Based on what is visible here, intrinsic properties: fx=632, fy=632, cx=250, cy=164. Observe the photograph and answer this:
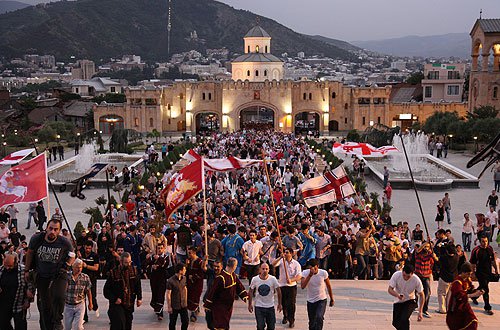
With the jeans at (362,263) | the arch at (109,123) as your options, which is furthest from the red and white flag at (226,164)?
the arch at (109,123)

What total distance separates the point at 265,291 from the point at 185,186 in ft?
12.0

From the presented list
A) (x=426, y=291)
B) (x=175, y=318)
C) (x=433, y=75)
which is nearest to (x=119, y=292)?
(x=175, y=318)

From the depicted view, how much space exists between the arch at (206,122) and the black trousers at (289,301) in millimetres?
50003

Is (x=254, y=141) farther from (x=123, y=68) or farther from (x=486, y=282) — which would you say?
(x=123, y=68)

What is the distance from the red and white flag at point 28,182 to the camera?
34.2 ft

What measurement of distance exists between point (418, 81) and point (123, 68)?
354 feet

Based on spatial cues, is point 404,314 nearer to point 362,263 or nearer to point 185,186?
point 362,263

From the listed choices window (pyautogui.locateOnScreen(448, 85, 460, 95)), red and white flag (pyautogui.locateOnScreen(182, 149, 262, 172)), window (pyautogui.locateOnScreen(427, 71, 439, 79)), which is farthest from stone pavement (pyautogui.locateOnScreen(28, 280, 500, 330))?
window (pyautogui.locateOnScreen(427, 71, 439, 79))

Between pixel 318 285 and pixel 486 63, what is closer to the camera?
pixel 318 285

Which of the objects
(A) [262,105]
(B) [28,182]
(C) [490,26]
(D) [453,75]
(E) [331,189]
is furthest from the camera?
(D) [453,75]

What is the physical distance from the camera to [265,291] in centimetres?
848

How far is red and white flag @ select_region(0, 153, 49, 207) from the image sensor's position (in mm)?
10414

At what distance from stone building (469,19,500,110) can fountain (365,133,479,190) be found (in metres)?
12.1

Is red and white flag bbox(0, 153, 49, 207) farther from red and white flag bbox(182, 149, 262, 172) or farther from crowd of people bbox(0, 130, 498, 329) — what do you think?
red and white flag bbox(182, 149, 262, 172)
